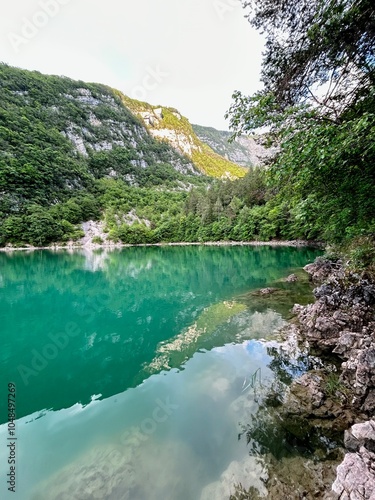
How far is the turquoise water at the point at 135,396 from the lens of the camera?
4113mm

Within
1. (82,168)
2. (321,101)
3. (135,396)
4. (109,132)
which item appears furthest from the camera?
(109,132)

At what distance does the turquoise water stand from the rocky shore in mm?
1099

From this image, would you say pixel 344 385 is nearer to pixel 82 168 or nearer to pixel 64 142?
pixel 82 168

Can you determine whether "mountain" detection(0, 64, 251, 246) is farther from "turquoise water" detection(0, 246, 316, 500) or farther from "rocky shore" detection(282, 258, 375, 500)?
"rocky shore" detection(282, 258, 375, 500)

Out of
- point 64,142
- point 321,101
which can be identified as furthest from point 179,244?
point 64,142

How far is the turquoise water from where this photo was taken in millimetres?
4113

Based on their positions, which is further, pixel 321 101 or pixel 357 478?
pixel 321 101

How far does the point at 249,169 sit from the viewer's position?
7750 cm

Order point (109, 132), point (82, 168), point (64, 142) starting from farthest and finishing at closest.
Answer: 1. point (109, 132)
2. point (64, 142)
3. point (82, 168)

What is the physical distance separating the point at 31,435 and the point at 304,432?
220 inches

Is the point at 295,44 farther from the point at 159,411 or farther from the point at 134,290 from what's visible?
the point at 134,290

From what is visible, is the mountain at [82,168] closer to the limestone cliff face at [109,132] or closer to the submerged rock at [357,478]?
the limestone cliff face at [109,132]

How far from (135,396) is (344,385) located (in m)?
5.12

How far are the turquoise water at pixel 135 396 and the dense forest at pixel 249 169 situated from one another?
522 cm
